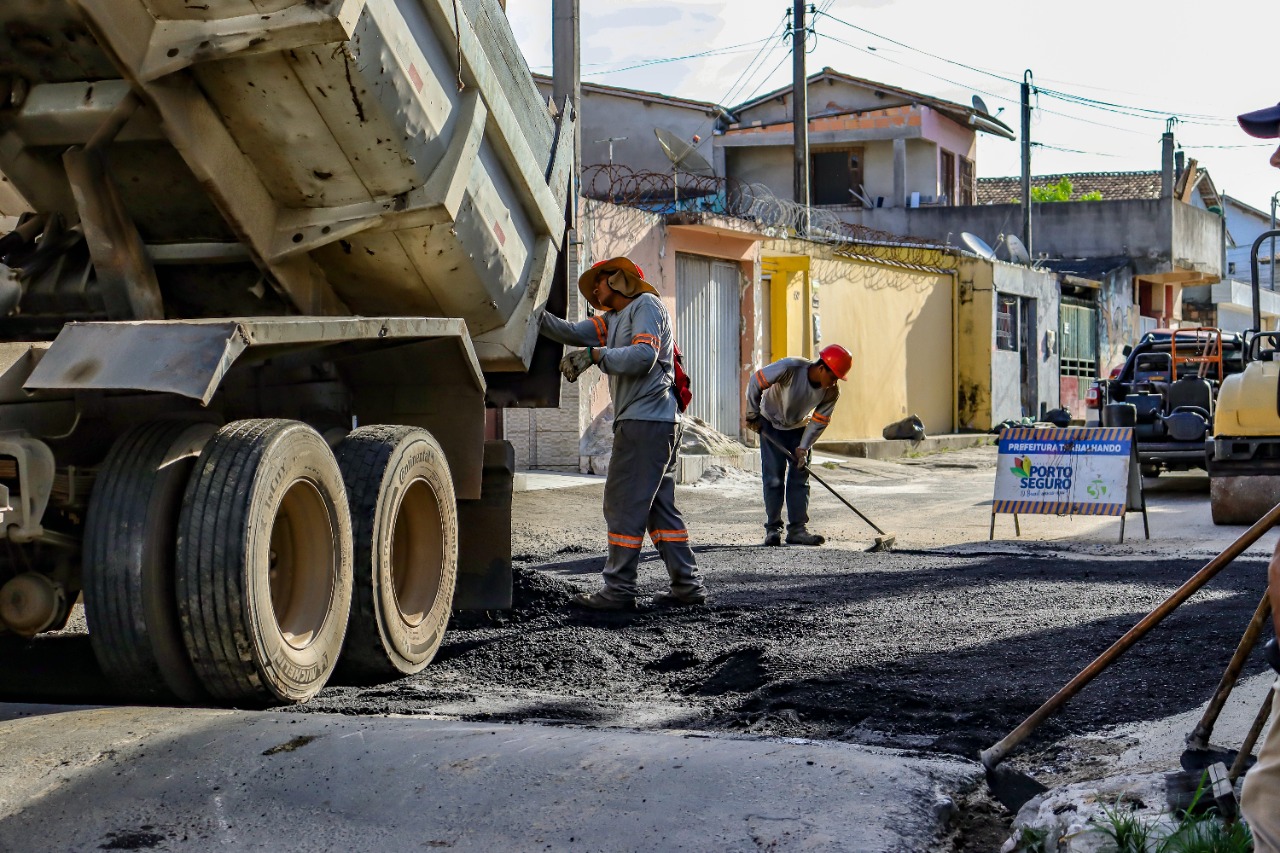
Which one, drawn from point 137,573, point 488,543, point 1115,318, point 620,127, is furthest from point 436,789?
point 1115,318

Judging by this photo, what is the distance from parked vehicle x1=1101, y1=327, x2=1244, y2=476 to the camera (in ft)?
43.8

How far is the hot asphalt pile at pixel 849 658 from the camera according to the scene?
460cm

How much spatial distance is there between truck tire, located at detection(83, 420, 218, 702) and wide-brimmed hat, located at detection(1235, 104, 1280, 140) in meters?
3.09

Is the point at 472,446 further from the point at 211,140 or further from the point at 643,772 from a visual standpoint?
the point at 643,772

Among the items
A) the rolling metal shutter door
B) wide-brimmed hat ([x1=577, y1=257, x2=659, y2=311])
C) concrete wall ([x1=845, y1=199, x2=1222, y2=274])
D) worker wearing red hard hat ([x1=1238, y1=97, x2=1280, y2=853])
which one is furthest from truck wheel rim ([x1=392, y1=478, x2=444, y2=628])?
concrete wall ([x1=845, y1=199, x2=1222, y2=274])

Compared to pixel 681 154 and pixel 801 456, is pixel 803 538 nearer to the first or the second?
pixel 801 456

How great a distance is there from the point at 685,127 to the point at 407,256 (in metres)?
24.4

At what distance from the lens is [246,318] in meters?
4.31

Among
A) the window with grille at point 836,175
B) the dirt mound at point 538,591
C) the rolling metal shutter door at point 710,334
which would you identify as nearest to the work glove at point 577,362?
the dirt mound at point 538,591

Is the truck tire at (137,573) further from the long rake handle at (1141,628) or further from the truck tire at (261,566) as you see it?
the long rake handle at (1141,628)

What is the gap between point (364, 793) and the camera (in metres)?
3.40

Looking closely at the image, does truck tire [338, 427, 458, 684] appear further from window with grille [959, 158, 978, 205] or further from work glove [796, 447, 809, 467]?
window with grille [959, 158, 978, 205]

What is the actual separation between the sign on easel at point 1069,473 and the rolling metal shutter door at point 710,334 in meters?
6.85

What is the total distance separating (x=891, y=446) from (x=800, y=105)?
5749 millimetres
